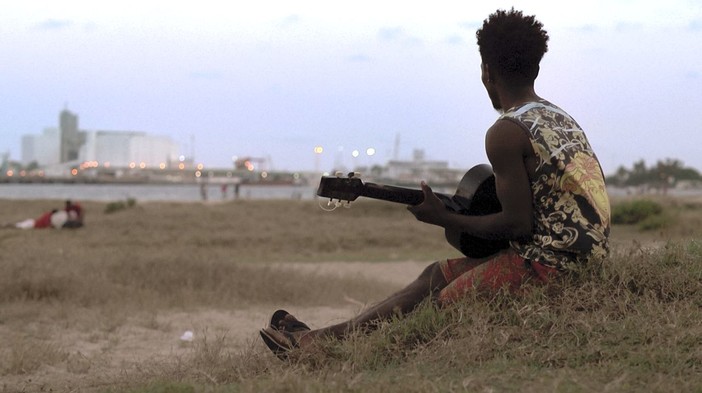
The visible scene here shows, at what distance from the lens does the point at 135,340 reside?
836 cm

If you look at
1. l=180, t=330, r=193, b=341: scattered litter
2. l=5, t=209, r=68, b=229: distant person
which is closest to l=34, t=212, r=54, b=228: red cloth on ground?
l=5, t=209, r=68, b=229: distant person

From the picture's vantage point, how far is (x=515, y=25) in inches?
180

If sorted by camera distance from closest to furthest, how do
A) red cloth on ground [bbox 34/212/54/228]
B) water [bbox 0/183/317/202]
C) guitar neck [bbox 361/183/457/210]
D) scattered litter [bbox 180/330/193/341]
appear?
1. guitar neck [bbox 361/183/457/210]
2. scattered litter [bbox 180/330/193/341]
3. red cloth on ground [bbox 34/212/54/228]
4. water [bbox 0/183/317/202]

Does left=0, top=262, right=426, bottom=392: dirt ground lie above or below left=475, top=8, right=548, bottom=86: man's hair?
below

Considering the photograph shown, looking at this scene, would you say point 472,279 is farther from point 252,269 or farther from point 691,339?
point 252,269

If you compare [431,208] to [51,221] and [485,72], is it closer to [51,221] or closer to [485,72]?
[485,72]

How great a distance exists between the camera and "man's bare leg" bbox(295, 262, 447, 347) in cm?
467

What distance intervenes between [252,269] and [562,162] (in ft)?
28.6

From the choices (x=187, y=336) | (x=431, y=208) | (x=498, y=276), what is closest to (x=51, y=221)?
(x=187, y=336)

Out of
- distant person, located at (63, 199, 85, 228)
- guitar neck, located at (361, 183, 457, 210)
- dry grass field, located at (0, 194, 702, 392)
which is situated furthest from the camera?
distant person, located at (63, 199, 85, 228)

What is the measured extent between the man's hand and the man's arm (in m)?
0.21

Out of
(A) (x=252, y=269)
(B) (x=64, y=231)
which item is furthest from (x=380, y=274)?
(B) (x=64, y=231)

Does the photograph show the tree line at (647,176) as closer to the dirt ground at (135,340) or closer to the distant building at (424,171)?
the distant building at (424,171)

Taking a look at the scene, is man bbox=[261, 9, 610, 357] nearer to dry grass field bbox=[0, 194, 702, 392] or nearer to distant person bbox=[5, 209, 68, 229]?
dry grass field bbox=[0, 194, 702, 392]
